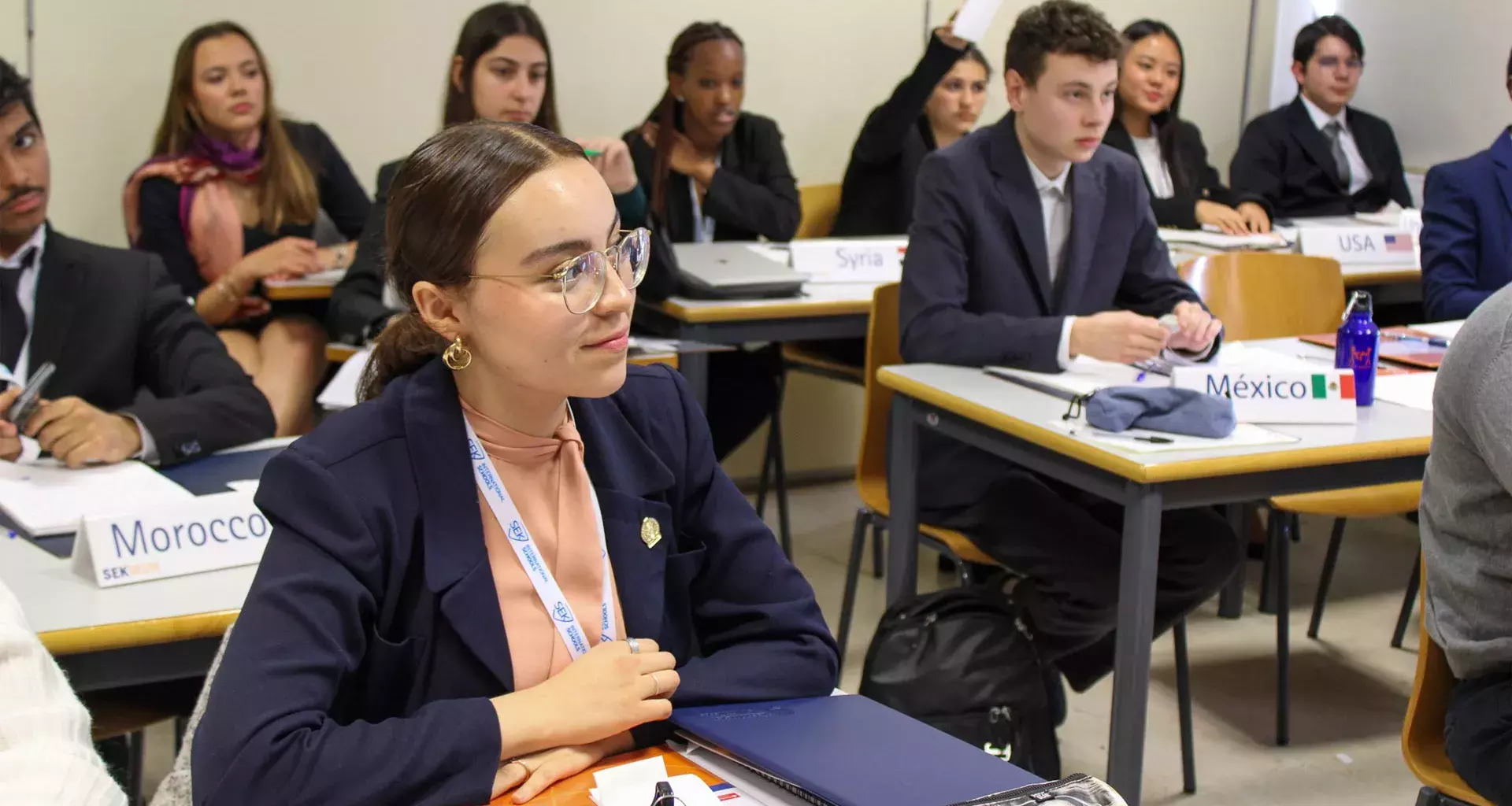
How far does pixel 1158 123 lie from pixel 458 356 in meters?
4.24

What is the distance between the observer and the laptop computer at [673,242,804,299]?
11.5ft

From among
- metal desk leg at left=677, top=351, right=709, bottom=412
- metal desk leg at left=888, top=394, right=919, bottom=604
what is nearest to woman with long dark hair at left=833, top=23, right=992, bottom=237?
metal desk leg at left=677, top=351, right=709, bottom=412

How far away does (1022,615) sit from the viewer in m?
2.57

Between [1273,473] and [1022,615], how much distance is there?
0.53 meters

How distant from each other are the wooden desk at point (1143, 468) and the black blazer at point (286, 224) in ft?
7.33

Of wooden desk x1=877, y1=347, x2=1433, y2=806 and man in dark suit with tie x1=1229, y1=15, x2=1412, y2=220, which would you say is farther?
man in dark suit with tie x1=1229, y1=15, x2=1412, y2=220

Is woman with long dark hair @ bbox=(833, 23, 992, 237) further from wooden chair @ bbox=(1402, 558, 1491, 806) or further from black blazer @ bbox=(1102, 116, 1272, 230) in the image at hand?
wooden chair @ bbox=(1402, 558, 1491, 806)

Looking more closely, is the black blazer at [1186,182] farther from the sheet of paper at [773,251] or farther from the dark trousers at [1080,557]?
the dark trousers at [1080,557]

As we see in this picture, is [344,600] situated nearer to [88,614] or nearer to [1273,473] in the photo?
[88,614]

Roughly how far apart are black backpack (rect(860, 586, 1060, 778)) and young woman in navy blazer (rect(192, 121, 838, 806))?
85cm

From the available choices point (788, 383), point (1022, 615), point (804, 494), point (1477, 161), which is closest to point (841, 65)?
point (788, 383)

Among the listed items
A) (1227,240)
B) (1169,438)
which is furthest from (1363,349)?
(1227,240)

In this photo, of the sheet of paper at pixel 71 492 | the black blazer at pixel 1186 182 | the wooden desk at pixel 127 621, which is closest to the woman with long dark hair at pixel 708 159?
the black blazer at pixel 1186 182

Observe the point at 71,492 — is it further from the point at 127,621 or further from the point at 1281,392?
the point at 1281,392
